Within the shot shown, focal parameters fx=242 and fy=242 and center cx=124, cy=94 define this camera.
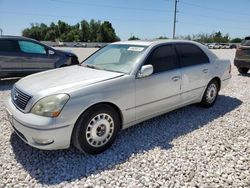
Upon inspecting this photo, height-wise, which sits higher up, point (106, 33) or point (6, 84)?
point (106, 33)

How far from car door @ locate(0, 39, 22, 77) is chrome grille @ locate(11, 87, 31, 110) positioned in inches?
183

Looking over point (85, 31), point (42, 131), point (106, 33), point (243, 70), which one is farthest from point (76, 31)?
point (42, 131)

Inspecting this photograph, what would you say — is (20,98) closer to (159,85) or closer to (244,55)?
(159,85)

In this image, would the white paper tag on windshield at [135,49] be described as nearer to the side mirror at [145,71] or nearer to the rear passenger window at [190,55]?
the side mirror at [145,71]

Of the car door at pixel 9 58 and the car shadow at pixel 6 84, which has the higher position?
the car door at pixel 9 58

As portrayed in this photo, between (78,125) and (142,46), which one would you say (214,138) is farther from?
(78,125)

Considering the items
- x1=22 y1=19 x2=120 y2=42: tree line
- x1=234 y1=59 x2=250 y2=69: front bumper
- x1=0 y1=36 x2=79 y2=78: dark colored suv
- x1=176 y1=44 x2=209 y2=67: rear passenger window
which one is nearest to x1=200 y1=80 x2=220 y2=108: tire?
x1=176 y1=44 x2=209 y2=67: rear passenger window

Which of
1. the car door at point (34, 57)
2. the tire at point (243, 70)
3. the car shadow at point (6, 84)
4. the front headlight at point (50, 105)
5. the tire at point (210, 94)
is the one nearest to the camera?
the front headlight at point (50, 105)

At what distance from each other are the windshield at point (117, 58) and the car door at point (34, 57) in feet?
13.3

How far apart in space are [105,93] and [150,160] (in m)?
1.08

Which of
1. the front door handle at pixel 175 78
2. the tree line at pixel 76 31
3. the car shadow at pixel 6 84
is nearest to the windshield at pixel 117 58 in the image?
the front door handle at pixel 175 78

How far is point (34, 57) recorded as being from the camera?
7.99 metres

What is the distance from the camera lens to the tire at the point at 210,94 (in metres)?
5.21

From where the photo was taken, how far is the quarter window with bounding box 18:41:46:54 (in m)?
7.89
